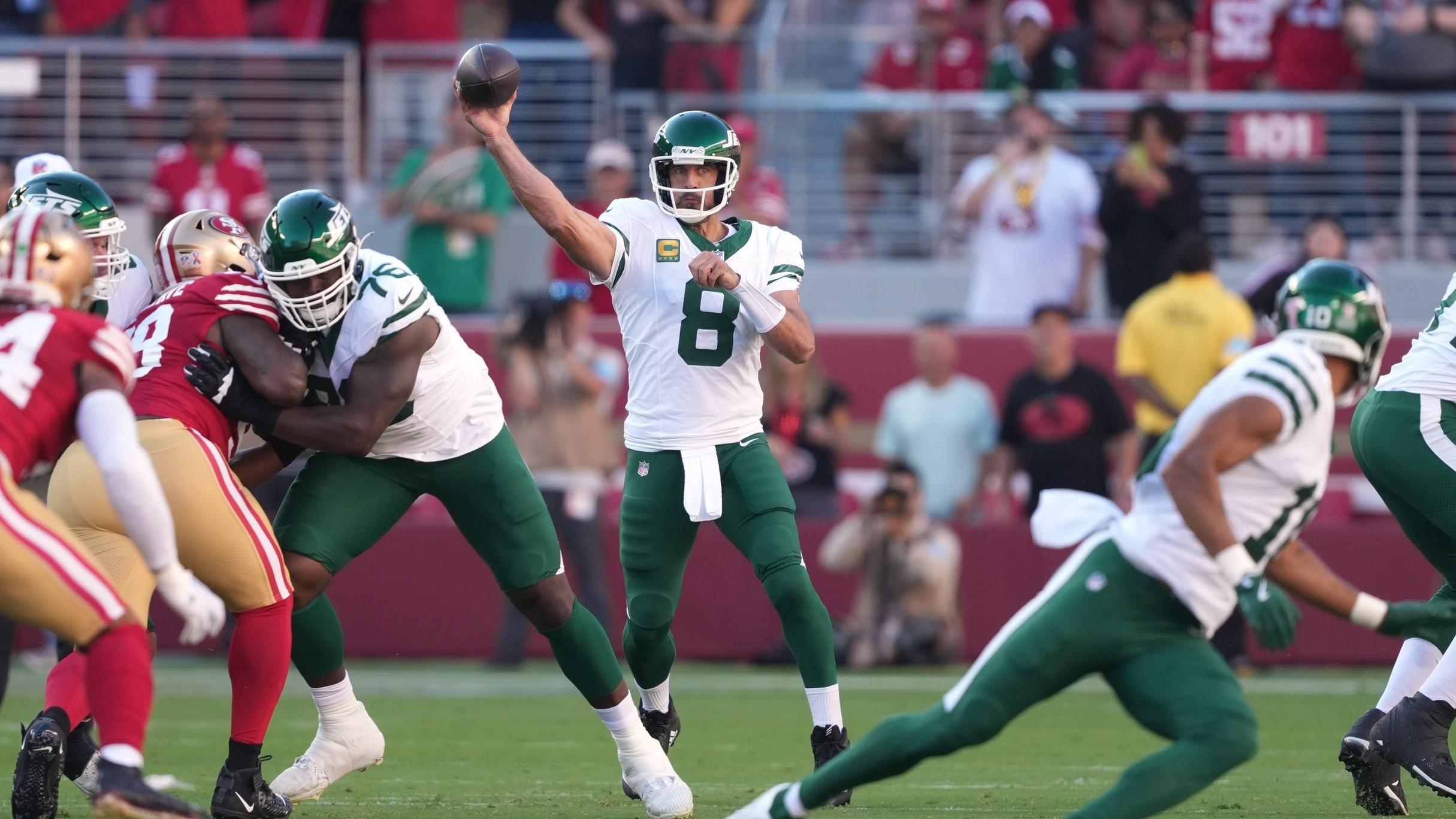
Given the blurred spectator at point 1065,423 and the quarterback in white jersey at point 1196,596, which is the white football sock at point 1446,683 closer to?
the quarterback in white jersey at point 1196,596

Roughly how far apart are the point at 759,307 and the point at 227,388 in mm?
1618

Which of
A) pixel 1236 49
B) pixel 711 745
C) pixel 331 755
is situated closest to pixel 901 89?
pixel 1236 49

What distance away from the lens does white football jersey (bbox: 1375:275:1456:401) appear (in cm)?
594

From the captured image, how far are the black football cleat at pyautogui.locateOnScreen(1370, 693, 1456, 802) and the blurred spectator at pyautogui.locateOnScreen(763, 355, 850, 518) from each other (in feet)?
19.2

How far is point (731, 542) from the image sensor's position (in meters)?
6.24

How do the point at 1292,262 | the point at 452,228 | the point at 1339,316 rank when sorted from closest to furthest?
the point at 1339,316, the point at 1292,262, the point at 452,228

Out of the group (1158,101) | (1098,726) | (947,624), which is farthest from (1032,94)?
(1098,726)

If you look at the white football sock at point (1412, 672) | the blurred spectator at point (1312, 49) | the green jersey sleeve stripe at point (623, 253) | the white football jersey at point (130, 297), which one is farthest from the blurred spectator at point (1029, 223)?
the white football jersey at point (130, 297)

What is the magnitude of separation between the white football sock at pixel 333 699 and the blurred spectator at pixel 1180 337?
224 inches

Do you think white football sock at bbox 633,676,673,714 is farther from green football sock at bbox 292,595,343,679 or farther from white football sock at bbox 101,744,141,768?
white football sock at bbox 101,744,141,768

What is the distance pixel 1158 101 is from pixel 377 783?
737 centimetres

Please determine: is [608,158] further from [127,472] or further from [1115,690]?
[1115,690]

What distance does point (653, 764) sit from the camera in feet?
19.4

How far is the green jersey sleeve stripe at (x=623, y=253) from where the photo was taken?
628cm
